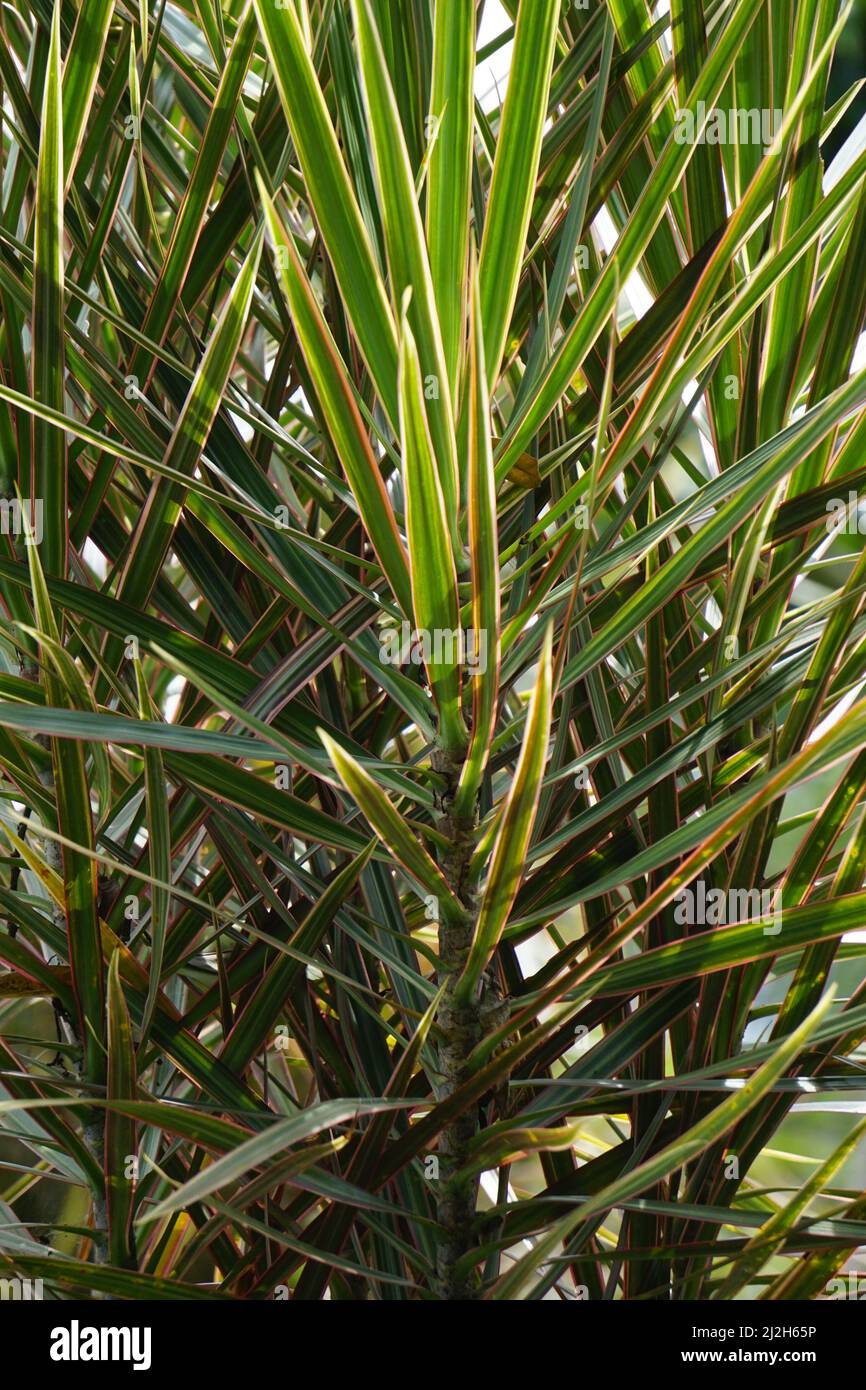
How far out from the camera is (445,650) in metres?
0.34

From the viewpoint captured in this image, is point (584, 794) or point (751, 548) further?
point (584, 794)

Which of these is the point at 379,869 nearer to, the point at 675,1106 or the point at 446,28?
the point at 675,1106

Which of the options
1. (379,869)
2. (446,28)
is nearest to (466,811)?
(379,869)

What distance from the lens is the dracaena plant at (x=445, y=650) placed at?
12.7 inches

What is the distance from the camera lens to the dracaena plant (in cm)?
32

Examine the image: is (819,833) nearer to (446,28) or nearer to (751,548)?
(751,548)

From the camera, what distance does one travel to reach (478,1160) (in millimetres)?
367

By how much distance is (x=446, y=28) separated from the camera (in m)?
0.31

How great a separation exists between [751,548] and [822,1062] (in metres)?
0.22

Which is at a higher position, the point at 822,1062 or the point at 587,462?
the point at 587,462
